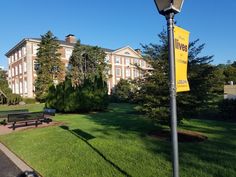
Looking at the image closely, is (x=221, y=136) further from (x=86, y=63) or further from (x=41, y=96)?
(x=86, y=63)

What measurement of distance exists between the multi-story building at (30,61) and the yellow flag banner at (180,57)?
118ft

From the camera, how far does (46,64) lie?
43188 mm

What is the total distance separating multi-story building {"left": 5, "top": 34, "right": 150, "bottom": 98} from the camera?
48.3 metres

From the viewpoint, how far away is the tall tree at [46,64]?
140 ft

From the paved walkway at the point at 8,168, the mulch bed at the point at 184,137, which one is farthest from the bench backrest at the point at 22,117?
the mulch bed at the point at 184,137

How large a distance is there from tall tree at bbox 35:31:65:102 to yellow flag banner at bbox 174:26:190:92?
40135 mm

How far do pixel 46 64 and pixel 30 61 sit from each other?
6.63 meters

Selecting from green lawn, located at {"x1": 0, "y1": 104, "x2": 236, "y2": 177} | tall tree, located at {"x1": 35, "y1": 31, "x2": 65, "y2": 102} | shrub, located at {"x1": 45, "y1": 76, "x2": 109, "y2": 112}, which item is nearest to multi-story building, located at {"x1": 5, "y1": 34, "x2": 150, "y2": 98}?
tall tree, located at {"x1": 35, "y1": 31, "x2": 65, "y2": 102}

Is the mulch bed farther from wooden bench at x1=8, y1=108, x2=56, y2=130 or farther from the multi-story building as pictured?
the multi-story building

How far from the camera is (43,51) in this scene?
43406 millimetres

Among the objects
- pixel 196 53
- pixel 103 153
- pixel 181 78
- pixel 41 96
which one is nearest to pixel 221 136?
pixel 196 53

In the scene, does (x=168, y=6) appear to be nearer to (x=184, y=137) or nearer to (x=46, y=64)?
(x=184, y=137)

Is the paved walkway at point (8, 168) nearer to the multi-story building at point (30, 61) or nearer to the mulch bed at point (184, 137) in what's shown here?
the mulch bed at point (184, 137)

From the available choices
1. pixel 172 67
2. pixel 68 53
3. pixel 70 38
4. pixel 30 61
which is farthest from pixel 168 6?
pixel 70 38
